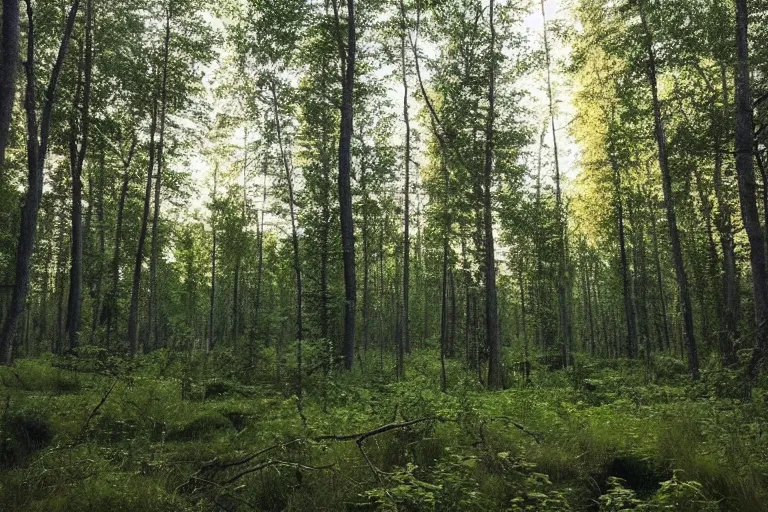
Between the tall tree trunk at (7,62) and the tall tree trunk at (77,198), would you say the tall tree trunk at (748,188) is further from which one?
the tall tree trunk at (77,198)

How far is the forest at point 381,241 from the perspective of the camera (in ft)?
16.0

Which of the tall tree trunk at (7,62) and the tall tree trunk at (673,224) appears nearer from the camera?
the tall tree trunk at (7,62)

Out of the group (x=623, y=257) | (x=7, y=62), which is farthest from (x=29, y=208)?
(x=623, y=257)

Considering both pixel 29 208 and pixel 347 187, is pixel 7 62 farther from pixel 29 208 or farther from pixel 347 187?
pixel 347 187

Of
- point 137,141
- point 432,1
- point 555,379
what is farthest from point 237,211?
point 432,1

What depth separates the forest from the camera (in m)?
4.88

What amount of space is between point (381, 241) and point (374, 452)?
80.8 ft

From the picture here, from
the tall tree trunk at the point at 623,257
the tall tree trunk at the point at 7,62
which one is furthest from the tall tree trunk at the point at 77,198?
the tall tree trunk at the point at 623,257

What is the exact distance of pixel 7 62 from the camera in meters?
6.61

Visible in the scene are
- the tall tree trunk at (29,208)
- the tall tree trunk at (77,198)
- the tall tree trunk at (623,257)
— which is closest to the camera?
the tall tree trunk at (29,208)

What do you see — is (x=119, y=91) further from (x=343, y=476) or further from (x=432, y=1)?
(x=343, y=476)

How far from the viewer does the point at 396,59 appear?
59.7 ft

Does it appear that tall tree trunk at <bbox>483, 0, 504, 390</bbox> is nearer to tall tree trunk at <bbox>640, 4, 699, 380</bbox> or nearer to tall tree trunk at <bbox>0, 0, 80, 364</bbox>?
tall tree trunk at <bbox>640, 4, 699, 380</bbox>

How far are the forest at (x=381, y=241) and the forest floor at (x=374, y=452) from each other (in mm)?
46
